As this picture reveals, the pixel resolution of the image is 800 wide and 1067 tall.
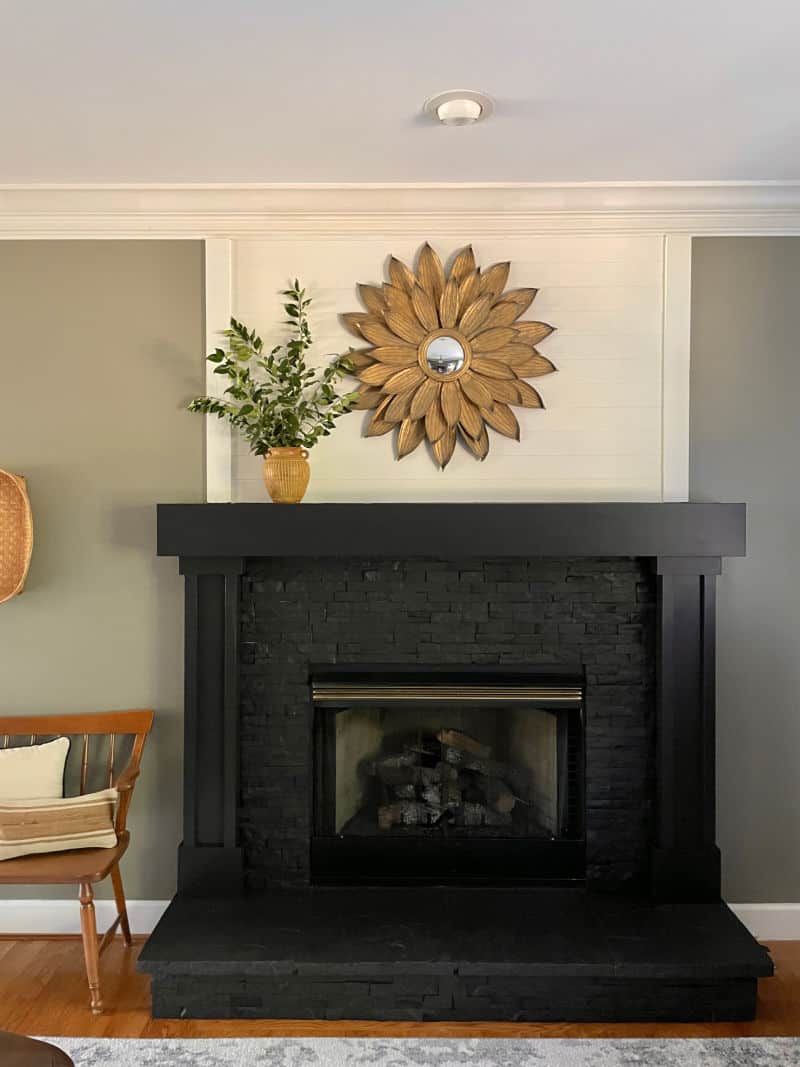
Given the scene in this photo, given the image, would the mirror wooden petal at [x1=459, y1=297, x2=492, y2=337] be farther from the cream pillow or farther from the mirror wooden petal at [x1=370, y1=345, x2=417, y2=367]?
the cream pillow

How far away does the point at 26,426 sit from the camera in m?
3.14

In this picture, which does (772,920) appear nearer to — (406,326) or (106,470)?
(406,326)

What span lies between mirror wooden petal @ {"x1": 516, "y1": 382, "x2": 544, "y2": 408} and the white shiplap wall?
4cm

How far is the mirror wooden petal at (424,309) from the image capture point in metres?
3.08

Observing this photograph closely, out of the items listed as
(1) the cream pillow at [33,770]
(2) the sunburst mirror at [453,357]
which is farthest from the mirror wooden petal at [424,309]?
(1) the cream pillow at [33,770]

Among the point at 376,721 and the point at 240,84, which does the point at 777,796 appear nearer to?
the point at 376,721

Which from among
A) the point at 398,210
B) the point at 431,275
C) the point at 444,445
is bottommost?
the point at 444,445

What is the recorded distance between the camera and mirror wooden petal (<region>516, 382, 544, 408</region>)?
308cm

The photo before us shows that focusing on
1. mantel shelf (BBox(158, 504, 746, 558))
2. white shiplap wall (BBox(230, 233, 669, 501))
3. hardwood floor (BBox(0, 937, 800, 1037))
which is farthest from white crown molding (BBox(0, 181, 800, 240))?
hardwood floor (BBox(0, 937, 800, 1037))

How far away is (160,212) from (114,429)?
73cm

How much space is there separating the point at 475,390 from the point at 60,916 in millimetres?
2248

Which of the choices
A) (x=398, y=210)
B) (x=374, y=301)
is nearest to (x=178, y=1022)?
(x=374, y=301)

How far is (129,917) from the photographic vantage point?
3.14m

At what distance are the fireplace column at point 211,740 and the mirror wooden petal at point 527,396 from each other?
1096mm
